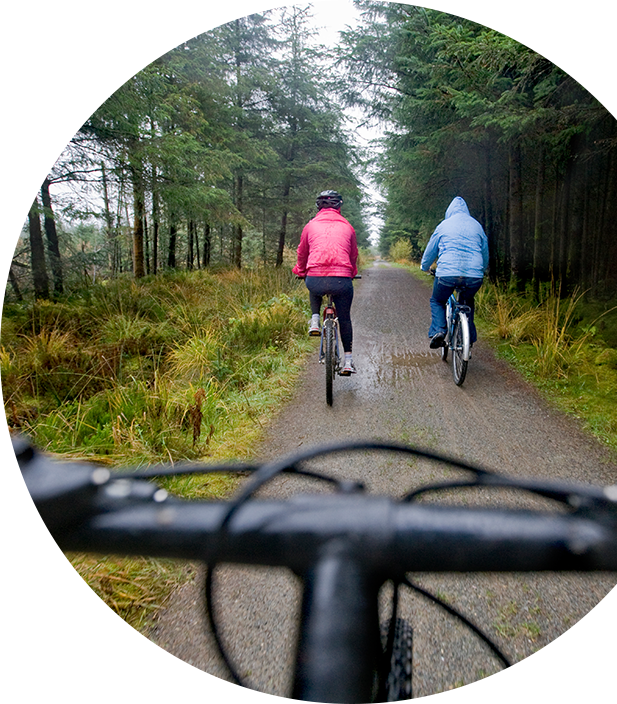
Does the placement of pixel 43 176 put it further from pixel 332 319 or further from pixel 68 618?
pixel 68 618

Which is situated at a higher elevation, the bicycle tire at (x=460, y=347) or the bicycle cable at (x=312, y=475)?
the bicycle cable at (x=312, y=475)

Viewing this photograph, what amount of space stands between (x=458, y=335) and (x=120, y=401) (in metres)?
3.93

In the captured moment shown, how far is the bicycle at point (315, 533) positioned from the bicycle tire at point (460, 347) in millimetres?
4377

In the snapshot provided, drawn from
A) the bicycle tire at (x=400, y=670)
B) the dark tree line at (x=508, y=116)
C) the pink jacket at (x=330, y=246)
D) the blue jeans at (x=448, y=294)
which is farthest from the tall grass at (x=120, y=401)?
the dark tree line at (x=508, y=116)

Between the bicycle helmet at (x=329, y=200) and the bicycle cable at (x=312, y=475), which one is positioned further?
the bicycle helmet at (x=329, y=200)

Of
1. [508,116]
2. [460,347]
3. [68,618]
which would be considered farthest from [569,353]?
[68,618]

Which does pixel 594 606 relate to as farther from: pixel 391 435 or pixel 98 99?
pixel 98 99

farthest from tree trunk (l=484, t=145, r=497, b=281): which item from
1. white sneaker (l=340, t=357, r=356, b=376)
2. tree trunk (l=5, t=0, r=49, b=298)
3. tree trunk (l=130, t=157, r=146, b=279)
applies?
tree trunk (l=5, t=0, r=49, b=298)

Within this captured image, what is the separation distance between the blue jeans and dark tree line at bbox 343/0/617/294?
2381mm

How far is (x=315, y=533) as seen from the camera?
0.43 meters

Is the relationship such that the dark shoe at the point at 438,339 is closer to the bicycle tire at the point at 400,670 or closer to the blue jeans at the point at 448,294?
the blue jeans at the point at 448,294

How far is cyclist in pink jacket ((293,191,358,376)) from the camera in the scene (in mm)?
4465

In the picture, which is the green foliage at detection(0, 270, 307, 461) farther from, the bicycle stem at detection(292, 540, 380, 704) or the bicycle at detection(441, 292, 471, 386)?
the bicycle stem at detection(292, 540, 380, 704)

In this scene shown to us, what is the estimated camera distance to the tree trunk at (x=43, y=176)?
6.93 meters
